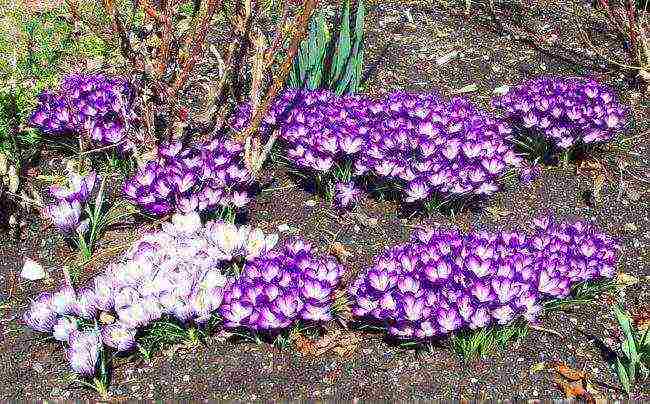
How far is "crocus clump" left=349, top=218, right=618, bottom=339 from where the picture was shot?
116 inches

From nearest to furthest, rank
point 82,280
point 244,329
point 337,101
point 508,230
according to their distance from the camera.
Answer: point 244,329 → point 82,280 → point 508,230 → point 337,101

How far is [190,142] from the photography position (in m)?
4.02

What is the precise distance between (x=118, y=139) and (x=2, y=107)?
816 millimetres

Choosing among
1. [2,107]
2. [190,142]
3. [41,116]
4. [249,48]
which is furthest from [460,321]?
[2,107]

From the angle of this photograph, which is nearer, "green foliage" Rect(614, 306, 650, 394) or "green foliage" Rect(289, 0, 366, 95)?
"green foliage" Rect(614, 306, 650, 394)

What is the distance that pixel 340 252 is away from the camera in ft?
11.7

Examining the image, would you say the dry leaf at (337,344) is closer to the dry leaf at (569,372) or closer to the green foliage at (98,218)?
the dry leaf at (569,372)

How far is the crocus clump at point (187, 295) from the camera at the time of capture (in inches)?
116

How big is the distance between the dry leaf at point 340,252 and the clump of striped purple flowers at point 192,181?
443 millimetres

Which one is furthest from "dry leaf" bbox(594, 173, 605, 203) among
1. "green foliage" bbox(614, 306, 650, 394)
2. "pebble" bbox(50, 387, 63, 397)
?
"pebble" bbox(50, 387, 63, 397)

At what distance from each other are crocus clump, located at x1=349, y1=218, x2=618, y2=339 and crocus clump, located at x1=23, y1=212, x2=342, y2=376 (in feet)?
0.71

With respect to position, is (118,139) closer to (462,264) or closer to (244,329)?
(244,329)

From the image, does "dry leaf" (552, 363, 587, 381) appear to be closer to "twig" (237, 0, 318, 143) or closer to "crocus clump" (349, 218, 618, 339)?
"crocus clump" (349, 218, 618, 339)

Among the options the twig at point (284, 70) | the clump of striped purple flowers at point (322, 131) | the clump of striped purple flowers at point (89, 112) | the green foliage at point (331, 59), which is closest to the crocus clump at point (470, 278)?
the clump of striped purple flowers at point (322, 131)
